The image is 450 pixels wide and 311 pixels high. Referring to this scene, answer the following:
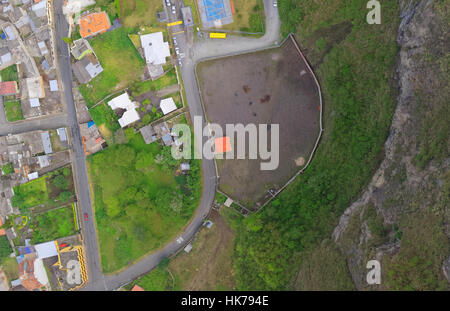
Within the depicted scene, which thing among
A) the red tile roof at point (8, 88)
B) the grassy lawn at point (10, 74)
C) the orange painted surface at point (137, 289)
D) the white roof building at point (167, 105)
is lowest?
the orange painted surface at point (137, 289)

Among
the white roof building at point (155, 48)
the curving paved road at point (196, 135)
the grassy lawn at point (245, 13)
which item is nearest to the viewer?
the white roof building at point (155, 48)

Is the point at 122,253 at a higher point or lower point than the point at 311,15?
lower

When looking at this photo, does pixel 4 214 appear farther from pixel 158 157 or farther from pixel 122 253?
pixel 158 157

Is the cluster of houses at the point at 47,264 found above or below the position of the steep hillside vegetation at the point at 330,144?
below

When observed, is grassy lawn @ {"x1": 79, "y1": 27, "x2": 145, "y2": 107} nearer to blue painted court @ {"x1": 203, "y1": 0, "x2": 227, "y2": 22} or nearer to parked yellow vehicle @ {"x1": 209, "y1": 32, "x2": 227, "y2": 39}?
parked yellow vehicle @ {"x1": 209, "y1": 32, "x2": 227, "y2": 39}

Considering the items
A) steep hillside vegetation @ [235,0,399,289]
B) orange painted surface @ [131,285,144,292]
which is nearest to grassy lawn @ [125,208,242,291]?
orange painted surface @ [131,285,144,292]

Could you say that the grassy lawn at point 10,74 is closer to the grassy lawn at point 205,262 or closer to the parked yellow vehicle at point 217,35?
the parked yellow vehicle at point 217,35

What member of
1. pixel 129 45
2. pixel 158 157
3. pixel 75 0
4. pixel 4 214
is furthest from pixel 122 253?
pixel 75 0

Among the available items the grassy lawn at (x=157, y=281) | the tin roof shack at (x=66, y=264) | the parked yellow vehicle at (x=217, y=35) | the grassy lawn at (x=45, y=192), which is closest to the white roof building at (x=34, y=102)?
the grassy lawn at (x=45, y=192)
